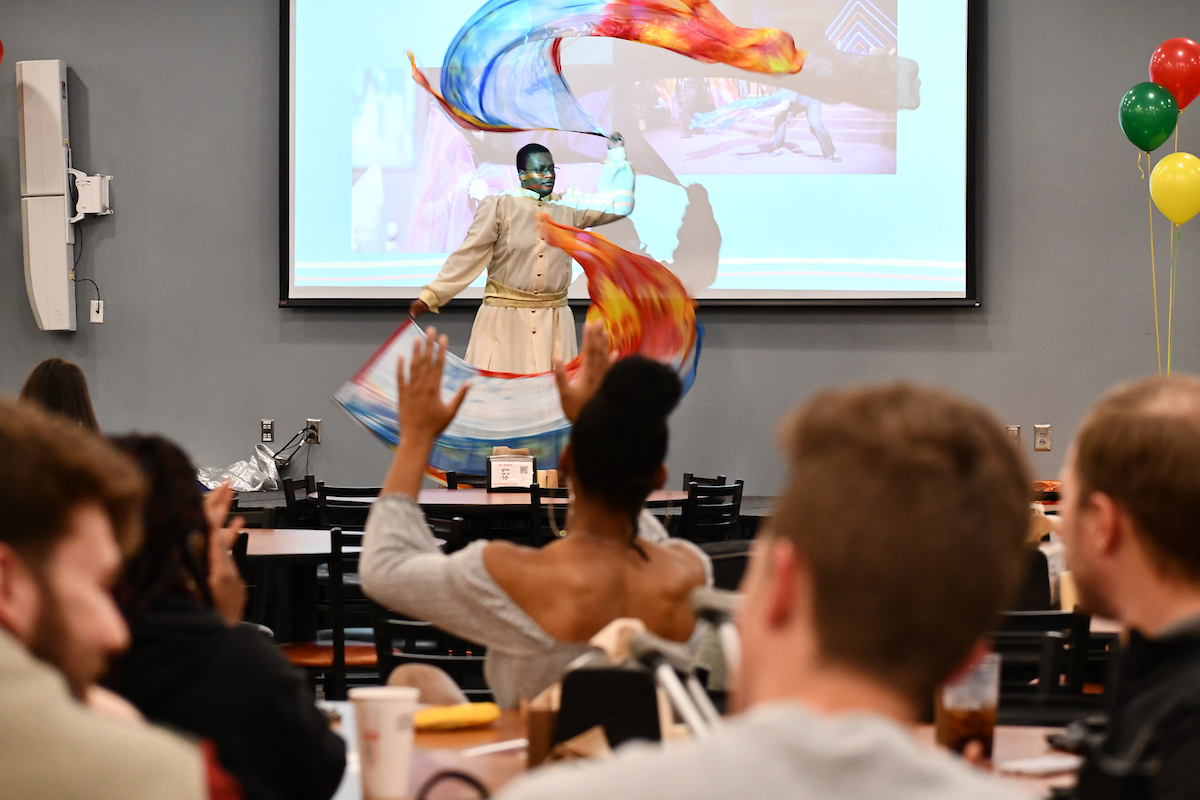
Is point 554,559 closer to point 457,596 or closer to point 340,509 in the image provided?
point 457,596

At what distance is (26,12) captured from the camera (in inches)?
279

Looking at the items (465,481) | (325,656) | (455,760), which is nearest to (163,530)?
(455,760)

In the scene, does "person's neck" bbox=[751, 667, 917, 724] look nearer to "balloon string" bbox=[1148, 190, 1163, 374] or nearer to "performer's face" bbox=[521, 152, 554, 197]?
"performer's face" bbox=[521, 152, 554, 197]

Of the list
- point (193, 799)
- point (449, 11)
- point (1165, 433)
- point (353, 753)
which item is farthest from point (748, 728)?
point (449, 11)

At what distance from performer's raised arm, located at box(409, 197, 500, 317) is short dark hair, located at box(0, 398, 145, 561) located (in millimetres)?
4841

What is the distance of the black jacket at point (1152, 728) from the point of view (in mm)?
1009

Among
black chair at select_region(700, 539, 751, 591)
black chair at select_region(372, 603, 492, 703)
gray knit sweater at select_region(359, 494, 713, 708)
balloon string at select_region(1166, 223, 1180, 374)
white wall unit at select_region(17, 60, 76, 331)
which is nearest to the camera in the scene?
gray knit sweater at select_region(359, 494, 713, 708)

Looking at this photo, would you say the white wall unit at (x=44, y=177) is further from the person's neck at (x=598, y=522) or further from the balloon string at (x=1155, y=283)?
the balloon string at (x=1155, y=283)

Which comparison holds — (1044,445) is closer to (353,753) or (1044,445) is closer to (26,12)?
(353,753)

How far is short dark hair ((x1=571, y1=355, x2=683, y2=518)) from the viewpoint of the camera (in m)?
1.78

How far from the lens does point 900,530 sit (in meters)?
0.68

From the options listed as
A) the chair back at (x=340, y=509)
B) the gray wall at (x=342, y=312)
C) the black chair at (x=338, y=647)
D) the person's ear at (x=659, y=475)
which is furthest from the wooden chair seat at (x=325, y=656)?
the gray wall at (x=342, y=312)

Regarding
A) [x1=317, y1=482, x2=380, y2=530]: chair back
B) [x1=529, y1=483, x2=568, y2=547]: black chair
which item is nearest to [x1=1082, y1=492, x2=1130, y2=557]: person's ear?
[x1=529, y1=483, x2=568, y2=547]: black chair

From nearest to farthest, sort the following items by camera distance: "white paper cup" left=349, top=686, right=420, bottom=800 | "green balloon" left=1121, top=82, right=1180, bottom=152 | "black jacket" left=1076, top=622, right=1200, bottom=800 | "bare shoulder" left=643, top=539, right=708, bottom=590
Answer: "black jacket" left=1076, top=622, right=1200, bottom=800, "white paper cup" left=349, top=686, right=420, bottom=800, "bare shoulder" left=643, top=539, right=708, bottom=590, "green balloon" left=1121, top=82, right=1180, bottom=152
